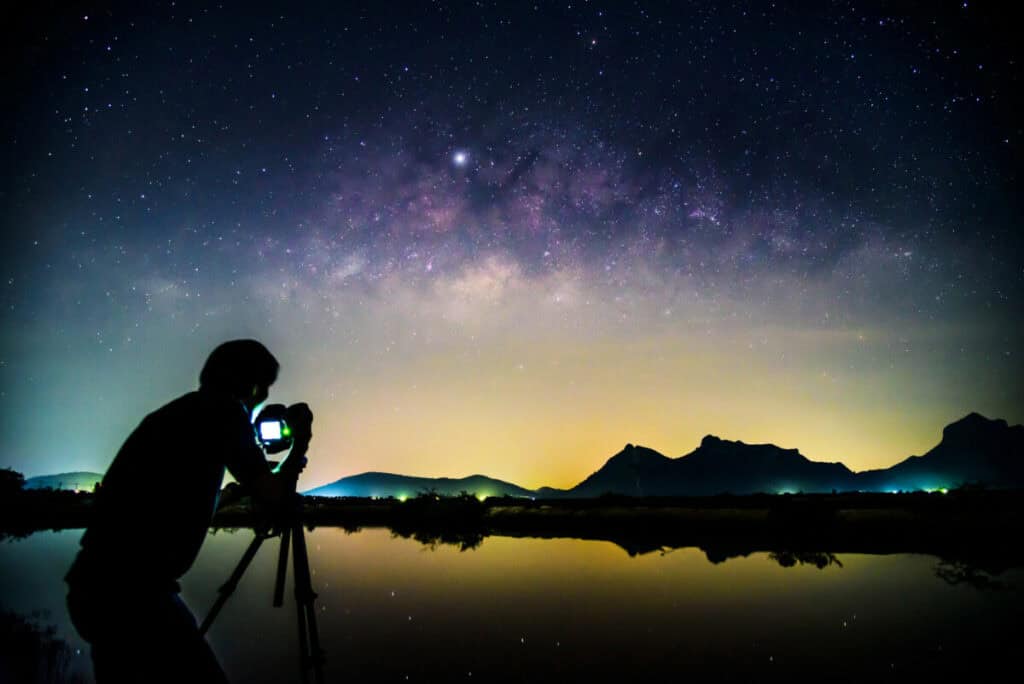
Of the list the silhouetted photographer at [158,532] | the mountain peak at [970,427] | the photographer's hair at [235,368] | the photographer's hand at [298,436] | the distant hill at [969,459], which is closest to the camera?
the silhouetted photographer at [158,532]

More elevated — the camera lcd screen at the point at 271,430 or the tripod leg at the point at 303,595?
the camera lcd screen at the point at 271,430

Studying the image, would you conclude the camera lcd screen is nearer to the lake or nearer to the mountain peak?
the lake

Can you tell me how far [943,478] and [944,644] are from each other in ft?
589

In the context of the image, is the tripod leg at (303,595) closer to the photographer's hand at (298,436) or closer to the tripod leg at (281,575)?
the tripod leg at (281,575)

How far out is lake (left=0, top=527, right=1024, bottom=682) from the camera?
19.0 feet

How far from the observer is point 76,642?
6.86m

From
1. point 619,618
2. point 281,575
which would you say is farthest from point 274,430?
point 619,618

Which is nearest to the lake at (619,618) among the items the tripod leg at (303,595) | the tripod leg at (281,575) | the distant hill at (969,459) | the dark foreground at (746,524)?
the dark foreground at (746,524)

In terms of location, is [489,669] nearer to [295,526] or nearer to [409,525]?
[295,526]

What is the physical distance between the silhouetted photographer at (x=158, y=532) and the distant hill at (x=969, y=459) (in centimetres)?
16989

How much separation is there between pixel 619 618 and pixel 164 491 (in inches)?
293

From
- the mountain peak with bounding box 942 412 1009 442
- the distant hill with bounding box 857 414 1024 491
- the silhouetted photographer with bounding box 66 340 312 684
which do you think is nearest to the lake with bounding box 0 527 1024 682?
the silhouetted photographer with bounding box 66 340 312 684

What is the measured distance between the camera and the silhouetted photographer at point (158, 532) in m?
1.98

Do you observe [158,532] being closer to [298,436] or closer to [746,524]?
[298,436]
